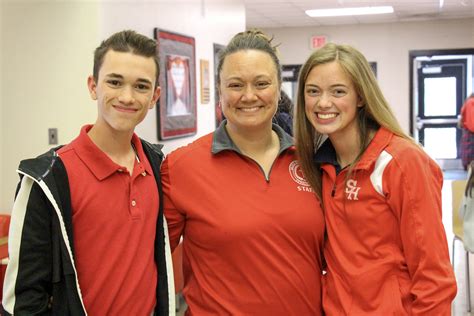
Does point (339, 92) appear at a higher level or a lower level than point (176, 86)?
lower

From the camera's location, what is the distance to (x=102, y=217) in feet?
5.01

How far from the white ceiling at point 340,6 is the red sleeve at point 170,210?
6.07 m

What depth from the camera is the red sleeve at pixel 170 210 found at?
1.75 m

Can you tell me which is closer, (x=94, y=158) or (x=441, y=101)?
(x=94, y=158)

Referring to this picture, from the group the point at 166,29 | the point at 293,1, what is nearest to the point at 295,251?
the point at 166,29

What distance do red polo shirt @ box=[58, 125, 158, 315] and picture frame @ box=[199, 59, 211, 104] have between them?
11.6 ft

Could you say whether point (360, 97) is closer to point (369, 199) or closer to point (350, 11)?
point (369, 199)

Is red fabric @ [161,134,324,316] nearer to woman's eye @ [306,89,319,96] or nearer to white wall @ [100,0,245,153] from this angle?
woman's eye @ [306,89,319,96]

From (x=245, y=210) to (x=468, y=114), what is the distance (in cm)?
873

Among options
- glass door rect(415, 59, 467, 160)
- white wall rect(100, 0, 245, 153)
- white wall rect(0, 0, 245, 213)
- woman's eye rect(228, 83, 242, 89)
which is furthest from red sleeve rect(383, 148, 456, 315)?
glass door rect(415, 59, 467, 160)

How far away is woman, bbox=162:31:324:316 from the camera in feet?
5.40

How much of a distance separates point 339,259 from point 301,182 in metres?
0.26

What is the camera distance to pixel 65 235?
4.68 ft

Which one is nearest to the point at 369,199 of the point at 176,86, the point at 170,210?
the point at 170,210
